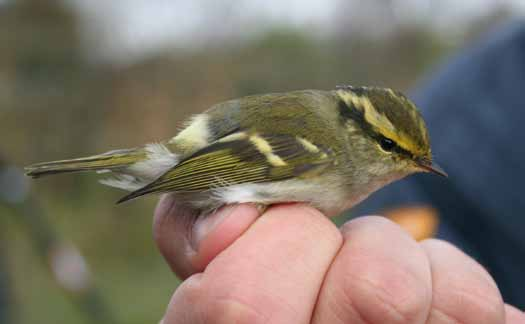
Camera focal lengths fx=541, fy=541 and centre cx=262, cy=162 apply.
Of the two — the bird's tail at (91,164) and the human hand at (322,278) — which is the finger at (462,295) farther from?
the bird's tail at (91,164)

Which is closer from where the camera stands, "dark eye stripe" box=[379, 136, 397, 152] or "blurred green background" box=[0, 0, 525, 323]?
"dark eye stripe" box=[379, 136, 397, 152]

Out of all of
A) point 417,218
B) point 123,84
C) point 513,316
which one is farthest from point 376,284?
point 123,84

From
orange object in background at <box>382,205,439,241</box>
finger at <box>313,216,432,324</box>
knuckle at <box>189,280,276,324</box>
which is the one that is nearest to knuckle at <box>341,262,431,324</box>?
finger at <box>313,216,432,324</box>

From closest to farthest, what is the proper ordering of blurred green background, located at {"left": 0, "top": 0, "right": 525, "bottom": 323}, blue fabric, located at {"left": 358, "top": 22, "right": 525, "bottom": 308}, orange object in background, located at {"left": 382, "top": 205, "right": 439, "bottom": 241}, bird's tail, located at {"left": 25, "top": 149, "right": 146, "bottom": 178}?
bird's tail, located at {"left": 25, "top": 149, "right": 146, "bottom": 178}, orange object in background, located at {"left": 382, "top": 205, "right": 439, "bottom": 241}, blue fabric, located at {"left": 358, "top": 22, "right": 525, "bottom": 308}, blurred green background, located at {"left": 0, "top": 0, "right": 525, "bottom": 323}

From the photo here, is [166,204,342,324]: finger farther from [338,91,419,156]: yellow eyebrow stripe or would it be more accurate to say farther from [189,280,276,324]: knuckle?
[338,91,419,156]: yellow eyebrow stripe

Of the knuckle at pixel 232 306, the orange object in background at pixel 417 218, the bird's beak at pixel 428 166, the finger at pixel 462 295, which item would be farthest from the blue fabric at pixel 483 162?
the knuckle at pixel 232 306

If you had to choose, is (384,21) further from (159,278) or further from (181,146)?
(181,146)
